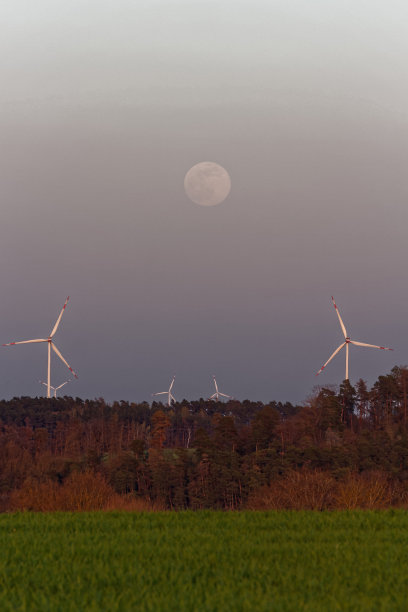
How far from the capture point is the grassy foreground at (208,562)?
13398 millimetres

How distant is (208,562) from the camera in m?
16.9

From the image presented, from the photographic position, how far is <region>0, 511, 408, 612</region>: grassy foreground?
527 inches

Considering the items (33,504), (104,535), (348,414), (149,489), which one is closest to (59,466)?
(149,489)

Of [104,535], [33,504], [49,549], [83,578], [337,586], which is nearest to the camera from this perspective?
[337,586]

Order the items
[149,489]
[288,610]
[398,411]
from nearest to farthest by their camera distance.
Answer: [288,610]
[149,489]
[398,411]

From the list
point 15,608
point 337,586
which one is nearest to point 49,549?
point 15,608

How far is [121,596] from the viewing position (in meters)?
13.5

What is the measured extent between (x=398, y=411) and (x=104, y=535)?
17828 centimetres

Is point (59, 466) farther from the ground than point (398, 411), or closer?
closer

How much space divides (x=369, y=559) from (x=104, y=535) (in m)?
8.13

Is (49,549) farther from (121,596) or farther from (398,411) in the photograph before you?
(398,411)

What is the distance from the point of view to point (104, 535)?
837 inches

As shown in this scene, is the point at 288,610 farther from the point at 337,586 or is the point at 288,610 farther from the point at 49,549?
the point at 49,549

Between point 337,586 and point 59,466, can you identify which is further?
point 59,466
